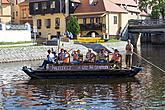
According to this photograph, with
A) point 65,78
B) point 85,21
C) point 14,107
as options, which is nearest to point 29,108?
point 14,107

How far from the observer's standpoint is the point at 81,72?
26.5m

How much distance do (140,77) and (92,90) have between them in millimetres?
6603

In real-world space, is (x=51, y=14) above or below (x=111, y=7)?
below

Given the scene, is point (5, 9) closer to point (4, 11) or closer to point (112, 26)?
point (4, 11)

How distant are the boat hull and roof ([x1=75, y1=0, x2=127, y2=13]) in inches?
1773

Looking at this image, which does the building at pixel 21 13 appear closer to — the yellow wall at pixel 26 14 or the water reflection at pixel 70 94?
the yellow wall at pixel 26 14

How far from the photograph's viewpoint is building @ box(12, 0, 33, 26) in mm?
84938

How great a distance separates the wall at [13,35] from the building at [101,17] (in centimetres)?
1946

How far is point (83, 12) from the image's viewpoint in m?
73.4

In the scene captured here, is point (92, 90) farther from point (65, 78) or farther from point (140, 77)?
point (140, 77)

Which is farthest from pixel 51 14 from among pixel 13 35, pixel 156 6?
pixel 13 35

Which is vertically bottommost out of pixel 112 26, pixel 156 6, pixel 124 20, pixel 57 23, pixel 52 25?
pixel 112 26

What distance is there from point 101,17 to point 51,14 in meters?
11.2

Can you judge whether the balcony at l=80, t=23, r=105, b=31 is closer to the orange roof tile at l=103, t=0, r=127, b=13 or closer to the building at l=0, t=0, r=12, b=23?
the orange roof tile at l=103, t=0, r=127, b=13
